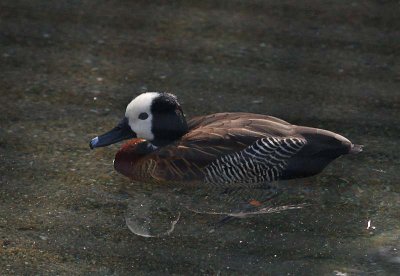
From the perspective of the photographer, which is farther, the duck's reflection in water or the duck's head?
the duck's head

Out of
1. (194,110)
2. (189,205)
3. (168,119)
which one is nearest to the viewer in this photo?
(189,205)

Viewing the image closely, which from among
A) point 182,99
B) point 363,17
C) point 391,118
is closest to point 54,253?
point 182,99

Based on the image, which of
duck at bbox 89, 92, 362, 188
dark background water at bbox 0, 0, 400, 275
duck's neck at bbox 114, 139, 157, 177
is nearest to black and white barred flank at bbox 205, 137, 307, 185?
duck at bbox 89, 92, 362, 188

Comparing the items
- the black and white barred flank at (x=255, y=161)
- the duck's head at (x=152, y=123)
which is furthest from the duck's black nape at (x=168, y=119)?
the black and white barred flank at (x=255, y=161)

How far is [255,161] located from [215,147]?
0.23 meters

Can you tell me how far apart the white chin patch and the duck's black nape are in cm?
2

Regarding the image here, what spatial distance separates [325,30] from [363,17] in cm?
38

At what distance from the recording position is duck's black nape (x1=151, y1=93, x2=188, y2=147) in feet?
19.3

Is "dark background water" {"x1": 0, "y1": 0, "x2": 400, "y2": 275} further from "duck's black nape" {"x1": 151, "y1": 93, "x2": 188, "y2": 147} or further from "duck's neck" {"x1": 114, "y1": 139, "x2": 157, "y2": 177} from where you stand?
"duck's black nape" {"x1": 151, "y1": 93, "x2": 188, "y2": 147}

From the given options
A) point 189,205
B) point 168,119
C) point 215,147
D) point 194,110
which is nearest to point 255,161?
point 215,147

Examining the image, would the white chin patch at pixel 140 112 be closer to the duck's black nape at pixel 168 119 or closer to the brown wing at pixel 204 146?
the duck's black nape at pixel 168 119

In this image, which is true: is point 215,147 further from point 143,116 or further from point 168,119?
point 143,116

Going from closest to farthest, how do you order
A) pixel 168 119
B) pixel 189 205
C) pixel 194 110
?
pixel 189 205 < pixel 168 119 < pixel 194 110

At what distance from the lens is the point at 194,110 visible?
665 cm
